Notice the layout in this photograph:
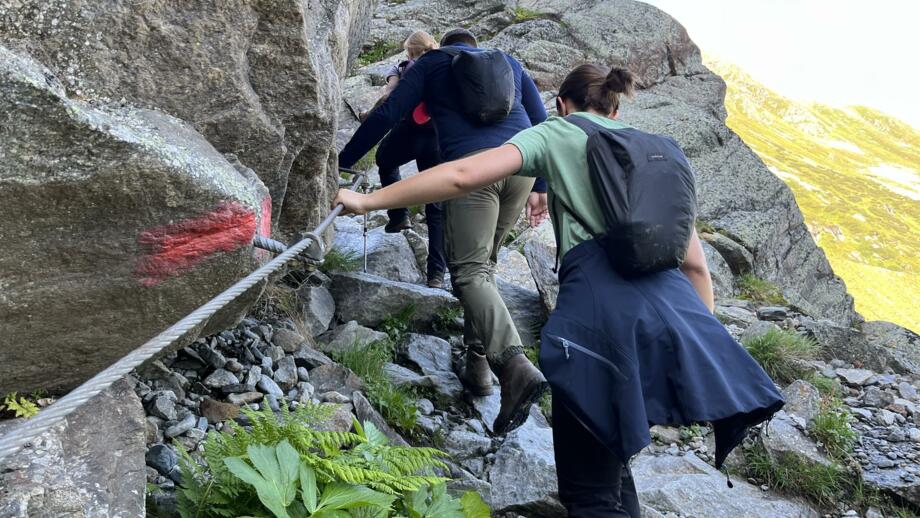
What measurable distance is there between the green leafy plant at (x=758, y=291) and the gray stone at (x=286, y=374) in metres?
11.4

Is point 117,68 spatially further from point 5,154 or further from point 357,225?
point 357,225

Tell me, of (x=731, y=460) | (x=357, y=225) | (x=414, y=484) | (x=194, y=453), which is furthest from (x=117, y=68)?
(x=357, y=225)

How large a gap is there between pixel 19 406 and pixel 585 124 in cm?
330

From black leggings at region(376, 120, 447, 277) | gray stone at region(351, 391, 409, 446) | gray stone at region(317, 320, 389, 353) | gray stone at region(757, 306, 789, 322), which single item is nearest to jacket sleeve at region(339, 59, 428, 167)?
black leggings at region(376, 120, 447, 277)

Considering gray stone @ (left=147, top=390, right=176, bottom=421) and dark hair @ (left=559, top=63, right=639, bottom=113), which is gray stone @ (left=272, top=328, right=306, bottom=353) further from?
dark hair @ (left=559, top=63, right=639, bottom=113)

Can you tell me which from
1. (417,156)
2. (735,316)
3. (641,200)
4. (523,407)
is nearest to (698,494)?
(523,407)

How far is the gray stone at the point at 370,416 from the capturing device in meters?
5.69

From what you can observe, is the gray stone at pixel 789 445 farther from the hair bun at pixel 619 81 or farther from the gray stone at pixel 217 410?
the gray stone at pixel 217 410

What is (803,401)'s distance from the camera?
8562 millimetres

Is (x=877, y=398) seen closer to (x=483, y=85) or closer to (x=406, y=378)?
(x=406, y=378)

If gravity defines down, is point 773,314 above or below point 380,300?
below

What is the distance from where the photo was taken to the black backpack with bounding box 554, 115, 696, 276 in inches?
147

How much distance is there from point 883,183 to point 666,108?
188 metres

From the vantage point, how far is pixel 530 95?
7.48 metres
